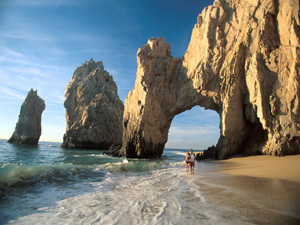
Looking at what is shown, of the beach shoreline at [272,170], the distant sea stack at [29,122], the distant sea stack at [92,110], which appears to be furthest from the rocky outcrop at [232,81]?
the distant sea stack at [29,122]

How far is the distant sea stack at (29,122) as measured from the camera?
5662 centimetres

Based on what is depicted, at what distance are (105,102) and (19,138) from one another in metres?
33.2

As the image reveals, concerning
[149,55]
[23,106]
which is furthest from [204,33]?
[23,106]

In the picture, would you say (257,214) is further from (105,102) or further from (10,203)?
(105,102)

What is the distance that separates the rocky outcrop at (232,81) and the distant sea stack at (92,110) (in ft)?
77.6

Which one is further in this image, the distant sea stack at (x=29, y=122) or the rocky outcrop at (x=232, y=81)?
the distant sea stack at (x=29, y=122)

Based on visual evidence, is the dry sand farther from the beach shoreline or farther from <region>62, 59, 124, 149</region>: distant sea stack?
<region>62, 59, 124, 149</region>: distant sea stack

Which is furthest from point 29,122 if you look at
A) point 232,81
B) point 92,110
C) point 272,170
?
point 272,170

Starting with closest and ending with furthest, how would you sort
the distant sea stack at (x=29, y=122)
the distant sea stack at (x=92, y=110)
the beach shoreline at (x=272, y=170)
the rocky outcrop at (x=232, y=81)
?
the beach shoreline at (x=272, y=170) < the rocky outcrop at (x=232, y=81) < the distant sea stack at (x=92, y=110) < the distant sea stack at (x=29, y=122)

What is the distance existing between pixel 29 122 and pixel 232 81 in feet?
205

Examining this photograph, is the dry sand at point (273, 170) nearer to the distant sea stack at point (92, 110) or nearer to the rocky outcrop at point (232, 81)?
the rocky outcrop at point (232, 81)

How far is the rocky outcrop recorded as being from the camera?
12242mm

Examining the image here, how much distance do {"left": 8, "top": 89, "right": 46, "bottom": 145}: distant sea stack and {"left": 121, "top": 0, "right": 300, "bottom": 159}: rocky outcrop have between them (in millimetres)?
49464

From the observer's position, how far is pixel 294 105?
11781 millimetres
